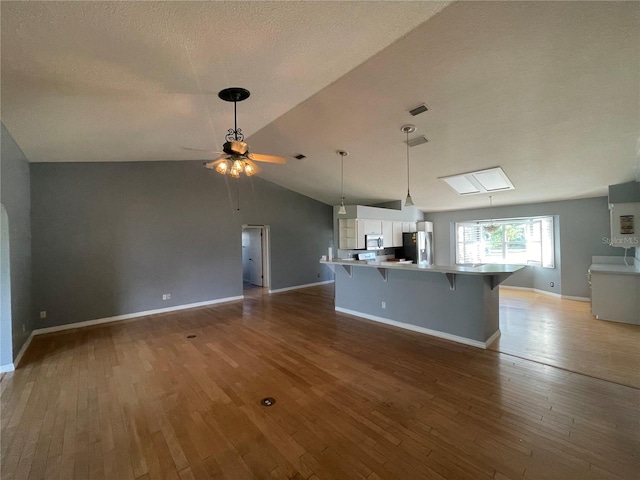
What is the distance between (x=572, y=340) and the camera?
12.2ft

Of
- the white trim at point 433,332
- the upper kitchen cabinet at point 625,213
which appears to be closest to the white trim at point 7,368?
the white trim at point 433,332

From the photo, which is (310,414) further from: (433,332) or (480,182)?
(480,182)

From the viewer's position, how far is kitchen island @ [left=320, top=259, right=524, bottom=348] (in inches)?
140

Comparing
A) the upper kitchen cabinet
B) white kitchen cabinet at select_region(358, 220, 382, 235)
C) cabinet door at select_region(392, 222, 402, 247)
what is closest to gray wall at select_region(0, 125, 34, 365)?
white kitchen cabinet at select_region(358, 220, 382, 235)

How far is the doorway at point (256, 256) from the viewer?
768 cm

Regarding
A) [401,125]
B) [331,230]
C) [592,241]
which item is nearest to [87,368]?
[401,125]

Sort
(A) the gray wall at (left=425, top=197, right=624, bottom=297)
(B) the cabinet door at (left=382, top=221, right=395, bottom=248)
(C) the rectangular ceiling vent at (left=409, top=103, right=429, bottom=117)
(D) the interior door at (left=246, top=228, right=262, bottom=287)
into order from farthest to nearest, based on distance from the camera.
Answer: (D) the interior door at (left=246, top=228, right=262, bottom=287) → (B) the cabinet door at (left=382, top=221, right=395, bottom=248) → (A) the gray wall at (left=425, top=197, right=624, bottom=297) → (C) the rectangular ceiling vent at (left=409, top=103, right=429, bottom=117)

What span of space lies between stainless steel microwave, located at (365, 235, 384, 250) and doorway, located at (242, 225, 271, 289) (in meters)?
2.86

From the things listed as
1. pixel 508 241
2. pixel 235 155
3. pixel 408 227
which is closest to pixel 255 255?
pixel 408 227

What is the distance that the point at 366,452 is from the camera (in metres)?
1.82

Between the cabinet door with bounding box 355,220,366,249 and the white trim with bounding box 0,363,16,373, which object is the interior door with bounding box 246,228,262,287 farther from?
the white trim with bounding box 0,363,16,373

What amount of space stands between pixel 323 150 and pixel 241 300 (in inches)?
164

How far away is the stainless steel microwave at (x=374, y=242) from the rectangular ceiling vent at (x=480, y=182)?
2.23 metres

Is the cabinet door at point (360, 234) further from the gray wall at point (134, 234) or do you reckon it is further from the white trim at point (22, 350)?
the white trim at point (22, 350)
